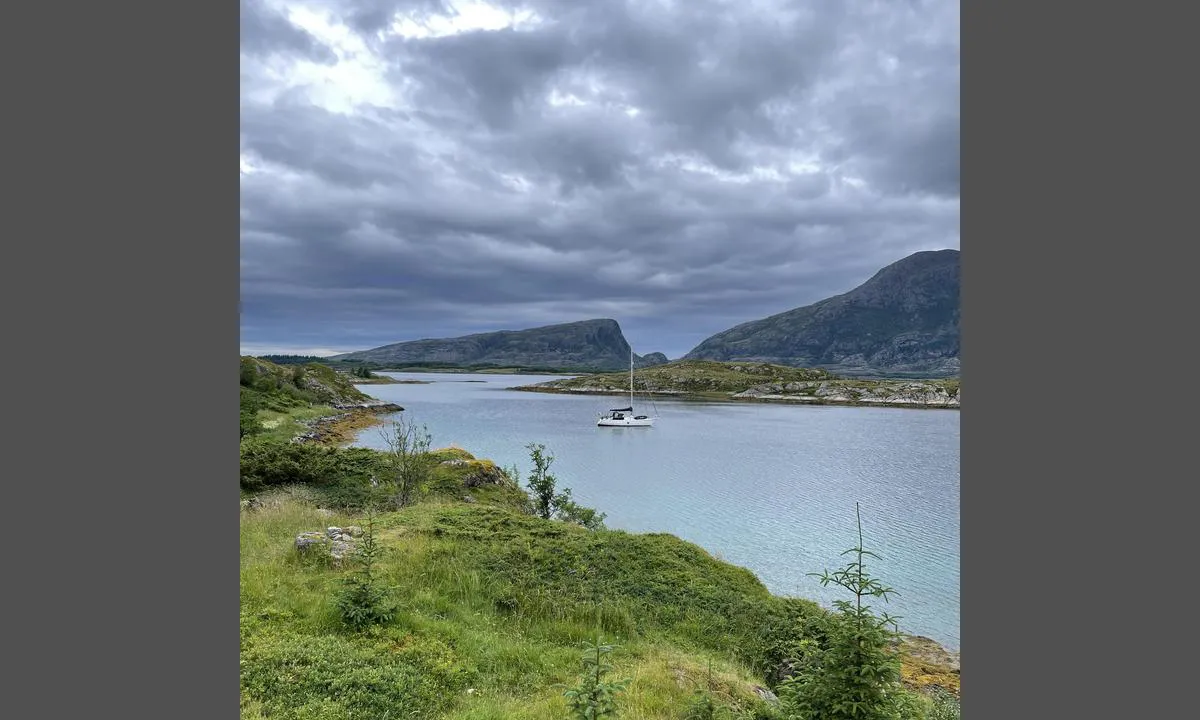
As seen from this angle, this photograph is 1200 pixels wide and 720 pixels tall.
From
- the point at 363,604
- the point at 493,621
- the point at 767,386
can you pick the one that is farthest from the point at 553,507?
the point at 767,386

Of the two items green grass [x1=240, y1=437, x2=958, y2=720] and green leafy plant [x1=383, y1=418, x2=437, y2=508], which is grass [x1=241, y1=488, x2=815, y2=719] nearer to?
green grass [x1=240, y1=437, x2=958, y2=720]

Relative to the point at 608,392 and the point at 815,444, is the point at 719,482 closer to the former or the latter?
the point at 815,444

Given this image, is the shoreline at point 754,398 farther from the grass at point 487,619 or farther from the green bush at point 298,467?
the grass at point 487,619

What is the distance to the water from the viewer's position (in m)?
20.8

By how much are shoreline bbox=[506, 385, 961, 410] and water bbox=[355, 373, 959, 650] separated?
36.3m

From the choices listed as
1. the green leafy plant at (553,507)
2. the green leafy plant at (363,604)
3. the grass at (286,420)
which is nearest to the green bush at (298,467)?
the green leafy plant at (553,507)

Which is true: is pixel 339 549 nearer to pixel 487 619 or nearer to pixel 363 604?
pixel 363 604

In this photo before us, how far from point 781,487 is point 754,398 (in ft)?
321

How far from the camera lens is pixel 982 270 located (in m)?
2.65

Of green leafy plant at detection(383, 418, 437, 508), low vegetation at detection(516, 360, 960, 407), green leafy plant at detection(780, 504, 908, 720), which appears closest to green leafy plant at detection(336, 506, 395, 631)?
green leafy plant at detection(780, 504, 908, 720)

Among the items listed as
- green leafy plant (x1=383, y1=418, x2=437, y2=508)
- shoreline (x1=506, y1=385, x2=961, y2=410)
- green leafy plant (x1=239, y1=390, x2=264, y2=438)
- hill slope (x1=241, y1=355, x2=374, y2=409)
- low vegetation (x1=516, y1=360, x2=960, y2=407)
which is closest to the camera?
green leafy plant (x1=383, y1=418, x2=437, y2=508)

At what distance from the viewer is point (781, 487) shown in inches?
1377

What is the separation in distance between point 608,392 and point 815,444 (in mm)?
95733

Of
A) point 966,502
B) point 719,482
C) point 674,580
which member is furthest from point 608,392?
point 966,502
